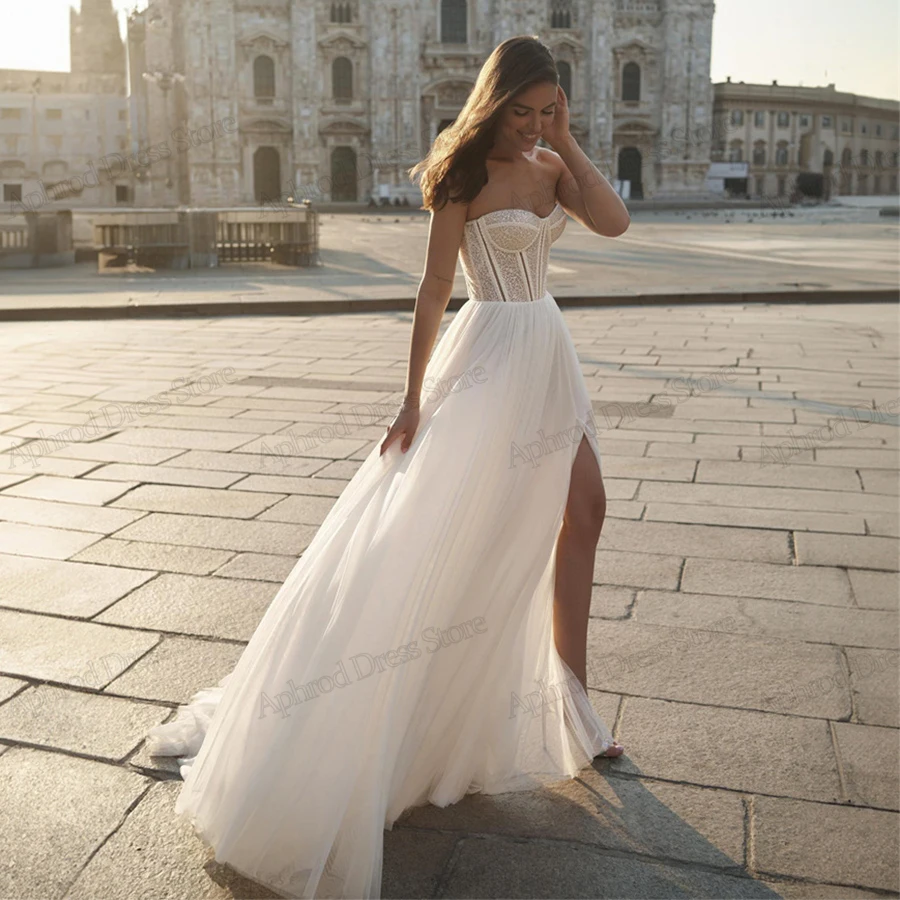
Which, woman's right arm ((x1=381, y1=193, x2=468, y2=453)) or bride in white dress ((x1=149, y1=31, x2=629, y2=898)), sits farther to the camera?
woman's right arm ((x1=381, y1=193, x2=468, y2=453))

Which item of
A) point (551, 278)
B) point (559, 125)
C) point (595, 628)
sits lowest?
point (595, 628)

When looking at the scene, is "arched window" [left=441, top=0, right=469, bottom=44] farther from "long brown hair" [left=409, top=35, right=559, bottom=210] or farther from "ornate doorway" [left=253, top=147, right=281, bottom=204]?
"long brown hair" [left=409, top=35, right=559, bottom=210]

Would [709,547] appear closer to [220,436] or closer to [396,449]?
[396,449]

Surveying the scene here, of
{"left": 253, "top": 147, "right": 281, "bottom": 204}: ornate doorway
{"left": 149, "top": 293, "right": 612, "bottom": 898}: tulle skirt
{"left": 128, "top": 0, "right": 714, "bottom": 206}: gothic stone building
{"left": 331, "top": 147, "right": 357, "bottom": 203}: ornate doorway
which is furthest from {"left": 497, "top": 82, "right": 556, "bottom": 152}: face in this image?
{"left": 331, "top": 147, "right": 357, "bottom": 203}: ornate doorway

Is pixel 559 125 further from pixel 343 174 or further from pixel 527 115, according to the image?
pixel 343 174

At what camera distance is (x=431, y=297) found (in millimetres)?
2277

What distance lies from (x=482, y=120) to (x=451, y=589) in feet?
2.99

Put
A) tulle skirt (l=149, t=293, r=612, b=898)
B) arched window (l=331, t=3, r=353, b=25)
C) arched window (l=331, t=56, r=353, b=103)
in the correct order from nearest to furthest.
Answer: tulle skirt (l=149, t=293, r=612, b=898) < arched window (l=331, t=3, r=353, b=25) < arched window (l=331, t=56, r=353, b=103)

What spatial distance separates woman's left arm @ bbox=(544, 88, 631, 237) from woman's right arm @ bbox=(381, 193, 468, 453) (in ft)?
0.77

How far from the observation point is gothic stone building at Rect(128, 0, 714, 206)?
45.1m

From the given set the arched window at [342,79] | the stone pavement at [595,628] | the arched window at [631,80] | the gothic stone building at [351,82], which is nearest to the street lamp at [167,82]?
the gothic stone building at [351,82]

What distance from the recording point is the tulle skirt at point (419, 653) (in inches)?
75.9

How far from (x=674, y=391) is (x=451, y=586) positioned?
4.87 m

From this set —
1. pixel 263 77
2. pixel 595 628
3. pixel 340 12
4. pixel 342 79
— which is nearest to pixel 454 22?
pixel 340 12
